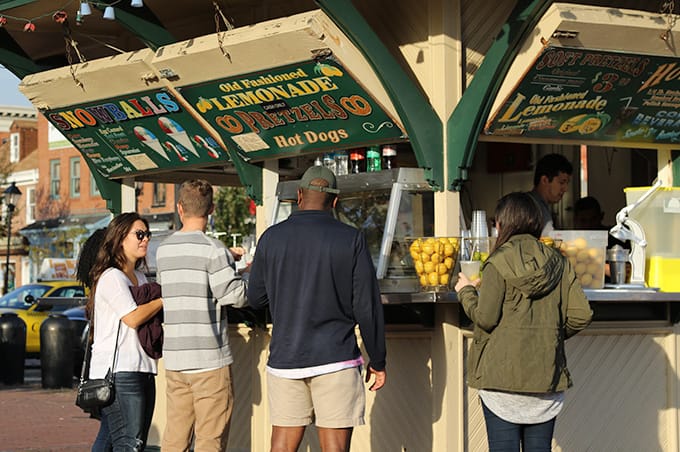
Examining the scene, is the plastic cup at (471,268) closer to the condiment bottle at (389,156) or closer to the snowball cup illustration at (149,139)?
the condiment bottle at (389,156)

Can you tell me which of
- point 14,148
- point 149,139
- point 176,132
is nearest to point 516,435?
point 176,132

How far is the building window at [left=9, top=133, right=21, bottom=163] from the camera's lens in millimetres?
54844

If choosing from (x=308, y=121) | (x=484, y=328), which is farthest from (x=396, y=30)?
(x=484, y=328)

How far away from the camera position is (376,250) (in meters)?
8.09

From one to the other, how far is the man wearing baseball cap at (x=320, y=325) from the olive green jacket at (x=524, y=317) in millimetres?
682

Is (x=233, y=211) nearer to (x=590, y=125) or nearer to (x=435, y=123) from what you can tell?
(x=590, y=125)

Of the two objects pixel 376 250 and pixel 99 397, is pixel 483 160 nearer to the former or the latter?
pixel 376 250

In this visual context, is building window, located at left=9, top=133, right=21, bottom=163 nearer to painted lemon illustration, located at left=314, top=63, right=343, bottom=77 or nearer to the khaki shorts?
→ painted lemon illustration, located at left=314, top=63, right=343, bottom=77

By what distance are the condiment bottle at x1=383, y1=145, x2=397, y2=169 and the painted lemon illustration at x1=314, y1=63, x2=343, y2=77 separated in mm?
897

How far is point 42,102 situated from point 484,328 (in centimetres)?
554

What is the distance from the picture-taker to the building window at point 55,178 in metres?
48.5

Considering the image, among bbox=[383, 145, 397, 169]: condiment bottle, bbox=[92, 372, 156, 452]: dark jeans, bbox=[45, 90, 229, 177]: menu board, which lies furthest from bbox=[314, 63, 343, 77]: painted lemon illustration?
bbox=[92, 372, 156, 452]: dark jeans

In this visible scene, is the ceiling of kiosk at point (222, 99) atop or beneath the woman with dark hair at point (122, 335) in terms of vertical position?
atop

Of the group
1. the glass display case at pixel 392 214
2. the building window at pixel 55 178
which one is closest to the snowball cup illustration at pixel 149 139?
the glass display case at pixel 392 214
